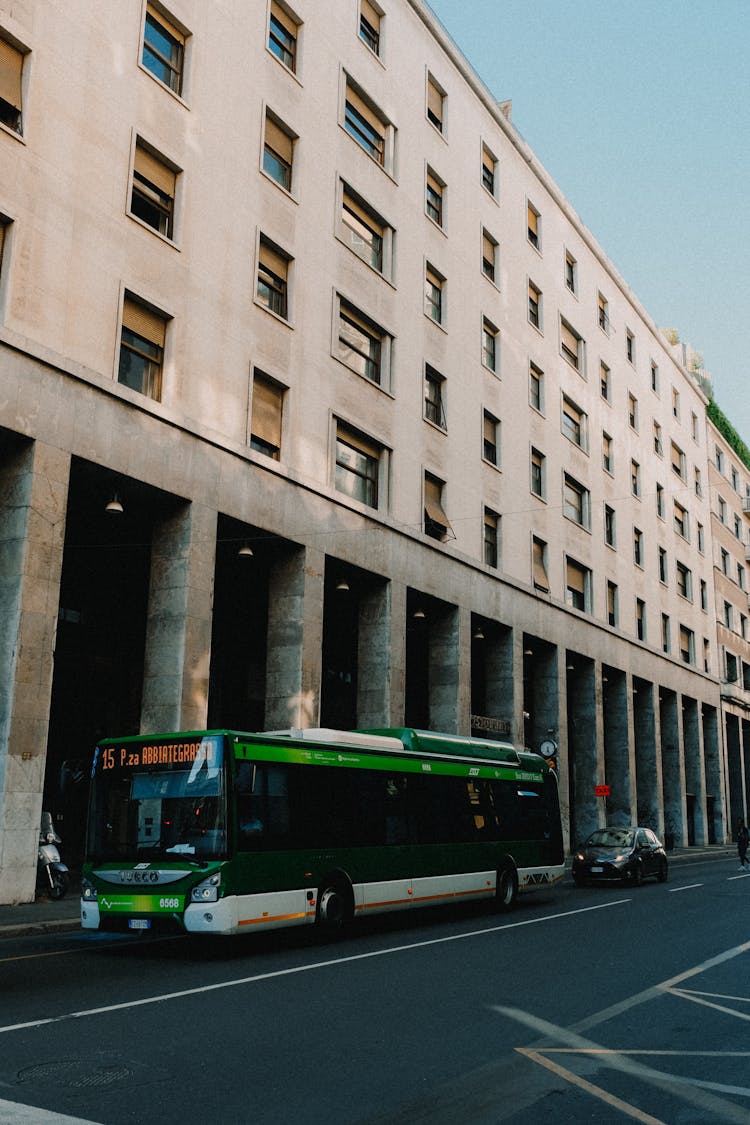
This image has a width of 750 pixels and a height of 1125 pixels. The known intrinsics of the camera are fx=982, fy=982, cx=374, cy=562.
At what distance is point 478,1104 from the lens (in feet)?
18.2

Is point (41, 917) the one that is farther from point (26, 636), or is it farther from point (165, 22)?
point (165, 22)

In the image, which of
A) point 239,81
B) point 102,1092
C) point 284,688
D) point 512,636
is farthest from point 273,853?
point 512,636

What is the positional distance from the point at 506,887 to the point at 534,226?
97.0 ft

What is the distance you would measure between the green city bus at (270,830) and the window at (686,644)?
37.3 meters

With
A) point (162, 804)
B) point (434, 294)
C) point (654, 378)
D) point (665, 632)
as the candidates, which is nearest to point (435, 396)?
point (434, 294)

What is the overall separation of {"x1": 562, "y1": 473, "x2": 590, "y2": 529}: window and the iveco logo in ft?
97.1

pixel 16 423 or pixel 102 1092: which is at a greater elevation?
pixel 16 423

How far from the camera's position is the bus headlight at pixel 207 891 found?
1091cm

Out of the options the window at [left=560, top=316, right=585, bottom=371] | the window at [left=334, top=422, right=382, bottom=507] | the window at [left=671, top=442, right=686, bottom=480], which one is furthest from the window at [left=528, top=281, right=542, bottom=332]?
the window at [left=671, top=442, right=686, bottom=480]

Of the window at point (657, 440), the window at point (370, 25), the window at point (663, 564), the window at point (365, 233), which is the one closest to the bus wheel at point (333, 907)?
the window at point (365, 233)

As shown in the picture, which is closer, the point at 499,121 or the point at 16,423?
the point at 16,423

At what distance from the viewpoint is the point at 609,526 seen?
143 ft

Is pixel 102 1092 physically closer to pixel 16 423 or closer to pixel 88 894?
pixel 88 894

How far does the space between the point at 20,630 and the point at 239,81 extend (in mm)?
14465
